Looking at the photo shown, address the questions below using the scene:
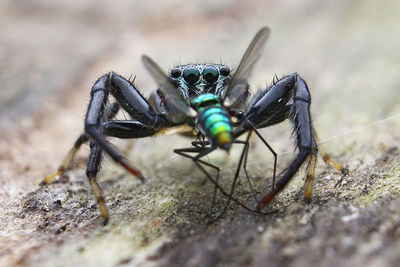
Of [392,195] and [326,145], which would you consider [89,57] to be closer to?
[326,145]

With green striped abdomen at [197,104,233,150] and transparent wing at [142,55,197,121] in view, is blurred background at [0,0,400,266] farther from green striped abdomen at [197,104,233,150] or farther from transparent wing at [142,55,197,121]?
green striped abdomen at [197,104,233,150]

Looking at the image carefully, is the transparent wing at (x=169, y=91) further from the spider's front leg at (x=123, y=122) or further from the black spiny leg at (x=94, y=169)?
the black spiny leg at (x=94, y=169)

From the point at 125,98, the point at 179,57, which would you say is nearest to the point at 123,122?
the point at 125,98

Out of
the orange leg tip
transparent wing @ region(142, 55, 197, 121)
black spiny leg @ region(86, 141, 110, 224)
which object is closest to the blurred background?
black spiny leg @ region(86, 141, 110, 224)

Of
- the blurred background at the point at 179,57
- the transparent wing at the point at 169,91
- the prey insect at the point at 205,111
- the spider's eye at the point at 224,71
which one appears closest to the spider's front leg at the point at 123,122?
the prey insect at the point at 205,111

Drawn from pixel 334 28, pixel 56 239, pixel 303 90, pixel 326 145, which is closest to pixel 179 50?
pixel 334 28
